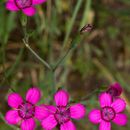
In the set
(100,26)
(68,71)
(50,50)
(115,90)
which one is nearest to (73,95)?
(68,71)

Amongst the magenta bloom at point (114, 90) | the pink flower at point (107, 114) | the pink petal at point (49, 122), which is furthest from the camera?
the magenta bloom at point (114, 90)

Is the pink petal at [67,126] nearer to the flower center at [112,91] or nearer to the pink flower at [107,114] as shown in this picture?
the pink flower at [107,114]

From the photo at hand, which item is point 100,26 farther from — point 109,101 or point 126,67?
point 109,101

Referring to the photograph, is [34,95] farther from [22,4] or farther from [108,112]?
[22,4]

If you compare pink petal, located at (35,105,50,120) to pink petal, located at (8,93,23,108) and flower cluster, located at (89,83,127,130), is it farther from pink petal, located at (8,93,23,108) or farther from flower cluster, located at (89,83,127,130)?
flower cluster, located at (89,83,127,130)

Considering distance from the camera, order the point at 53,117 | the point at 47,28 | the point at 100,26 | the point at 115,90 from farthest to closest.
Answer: the point at 100,26, the point at 47,28, the point at 115,90, the point at 53,117

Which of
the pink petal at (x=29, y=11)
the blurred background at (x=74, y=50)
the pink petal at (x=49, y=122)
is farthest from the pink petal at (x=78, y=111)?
the blurred background at (x=74, y=50)

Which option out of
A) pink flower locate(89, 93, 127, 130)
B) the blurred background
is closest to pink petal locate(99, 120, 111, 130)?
pink flower locate(89, 93, 127, 130)
